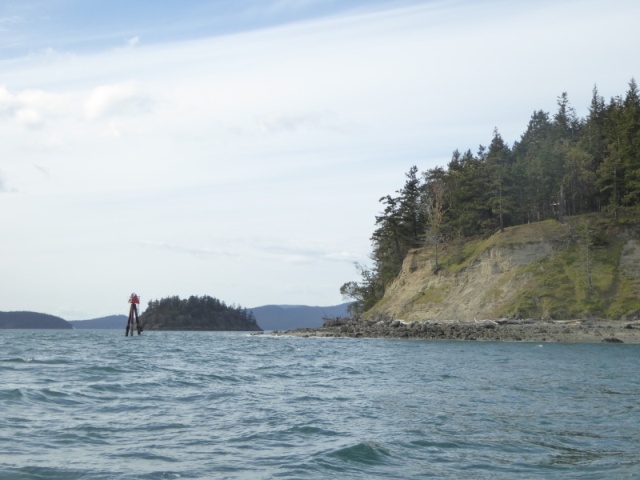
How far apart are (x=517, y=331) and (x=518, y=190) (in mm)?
36690

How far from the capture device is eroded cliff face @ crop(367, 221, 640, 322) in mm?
84500

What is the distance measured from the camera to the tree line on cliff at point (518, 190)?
9669cm

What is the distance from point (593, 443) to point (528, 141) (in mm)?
124415

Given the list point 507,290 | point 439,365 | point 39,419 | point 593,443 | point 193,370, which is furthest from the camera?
point 507,290

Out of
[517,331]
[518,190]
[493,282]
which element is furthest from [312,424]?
[518,190]

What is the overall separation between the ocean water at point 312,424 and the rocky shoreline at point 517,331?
3527cm

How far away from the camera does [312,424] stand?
18.8m

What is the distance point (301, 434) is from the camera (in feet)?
57.5

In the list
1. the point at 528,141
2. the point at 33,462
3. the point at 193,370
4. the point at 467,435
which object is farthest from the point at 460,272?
the point at 33,462

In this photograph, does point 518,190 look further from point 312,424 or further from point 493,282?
point 312,424

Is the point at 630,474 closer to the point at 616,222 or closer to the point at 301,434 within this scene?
the point at 301,434

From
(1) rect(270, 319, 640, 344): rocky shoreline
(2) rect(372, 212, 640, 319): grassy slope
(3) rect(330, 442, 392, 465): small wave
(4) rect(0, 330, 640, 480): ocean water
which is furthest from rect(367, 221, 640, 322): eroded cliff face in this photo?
(3) rect(330, 442, 392, 465): small wave

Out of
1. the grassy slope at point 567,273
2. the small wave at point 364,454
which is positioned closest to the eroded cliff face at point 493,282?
the grassy slope at point 567,273

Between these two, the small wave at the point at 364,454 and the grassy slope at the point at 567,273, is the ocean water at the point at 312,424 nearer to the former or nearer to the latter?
the small wave at the point at 364,454
